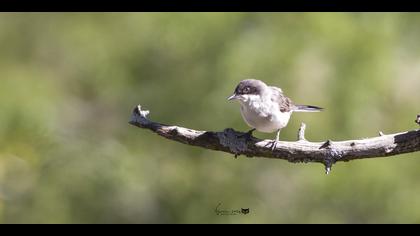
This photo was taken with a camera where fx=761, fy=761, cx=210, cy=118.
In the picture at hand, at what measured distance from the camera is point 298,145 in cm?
499

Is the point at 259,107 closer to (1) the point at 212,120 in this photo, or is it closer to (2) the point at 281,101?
(2) the point at 281,101

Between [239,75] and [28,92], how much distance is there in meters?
3.83

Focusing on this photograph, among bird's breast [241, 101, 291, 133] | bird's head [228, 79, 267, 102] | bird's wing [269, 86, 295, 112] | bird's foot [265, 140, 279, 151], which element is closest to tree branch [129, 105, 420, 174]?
bird's foot [265, 140, 279, 151]

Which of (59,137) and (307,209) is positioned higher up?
(59,137)

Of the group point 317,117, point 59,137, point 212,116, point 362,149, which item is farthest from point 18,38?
point 362,149

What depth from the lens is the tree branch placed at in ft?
15.9

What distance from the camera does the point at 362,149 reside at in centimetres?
486

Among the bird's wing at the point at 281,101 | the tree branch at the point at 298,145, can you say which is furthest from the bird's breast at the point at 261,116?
the tree branch at the point at 298,145

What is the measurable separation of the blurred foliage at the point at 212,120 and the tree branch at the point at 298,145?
5329 millimetres

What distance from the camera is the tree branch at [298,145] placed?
4832mm

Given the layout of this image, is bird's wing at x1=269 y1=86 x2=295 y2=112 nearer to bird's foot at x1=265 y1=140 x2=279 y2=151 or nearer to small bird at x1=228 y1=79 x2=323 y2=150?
small bird at x1=228 y1=79 x2=323 y2=150

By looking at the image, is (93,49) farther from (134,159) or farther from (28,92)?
(134,159)

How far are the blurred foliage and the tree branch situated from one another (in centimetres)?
533

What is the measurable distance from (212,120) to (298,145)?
6100mm
